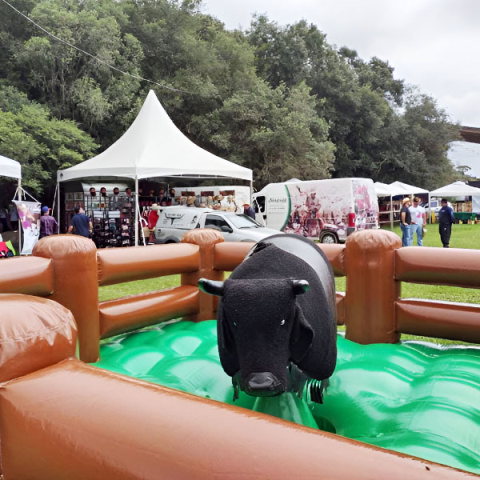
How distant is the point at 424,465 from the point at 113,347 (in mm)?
3612

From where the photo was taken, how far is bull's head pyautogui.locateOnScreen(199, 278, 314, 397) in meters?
2.24

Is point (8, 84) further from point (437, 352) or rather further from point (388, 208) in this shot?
point (437, 352)

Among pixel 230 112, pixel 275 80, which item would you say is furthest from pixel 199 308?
pixel 275 80

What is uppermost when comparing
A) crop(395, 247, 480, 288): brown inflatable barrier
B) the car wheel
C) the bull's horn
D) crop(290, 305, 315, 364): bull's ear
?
the bull's horn

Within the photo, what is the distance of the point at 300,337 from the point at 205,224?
9573 millimetres

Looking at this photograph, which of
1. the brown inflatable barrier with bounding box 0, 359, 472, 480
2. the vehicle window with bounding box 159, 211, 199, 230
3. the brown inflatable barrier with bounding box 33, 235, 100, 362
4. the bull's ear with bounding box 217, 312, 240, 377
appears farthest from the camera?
the vehicle window with bounding box 159, 211, 199, 230

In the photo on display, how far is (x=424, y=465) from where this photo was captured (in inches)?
31.0

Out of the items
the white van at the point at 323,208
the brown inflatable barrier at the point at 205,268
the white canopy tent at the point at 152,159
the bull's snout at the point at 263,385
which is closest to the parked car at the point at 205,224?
the white canopy tent at the point at 152,159

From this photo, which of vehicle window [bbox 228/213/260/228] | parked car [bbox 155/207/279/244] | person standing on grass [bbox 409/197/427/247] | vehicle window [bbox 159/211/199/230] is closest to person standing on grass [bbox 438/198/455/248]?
person standing on grass [bbox 409/197/427/247]

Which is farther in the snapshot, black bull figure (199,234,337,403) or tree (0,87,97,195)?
tree (0,87,97,195)

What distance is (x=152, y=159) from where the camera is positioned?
12008mm

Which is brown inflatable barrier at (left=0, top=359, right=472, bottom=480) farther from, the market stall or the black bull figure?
the market stall

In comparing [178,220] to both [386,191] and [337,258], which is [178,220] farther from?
[386,191]

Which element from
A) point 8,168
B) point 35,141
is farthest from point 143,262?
point 35,141
